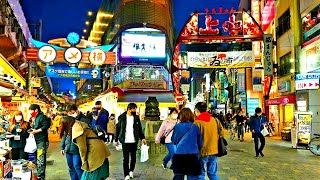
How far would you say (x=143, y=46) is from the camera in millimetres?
42625

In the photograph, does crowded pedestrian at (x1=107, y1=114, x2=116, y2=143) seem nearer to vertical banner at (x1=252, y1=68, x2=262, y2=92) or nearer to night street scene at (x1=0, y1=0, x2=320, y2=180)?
night street scene at (x1=0, y1=0, x2=320, y2=180)

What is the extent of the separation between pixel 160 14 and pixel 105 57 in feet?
88.0

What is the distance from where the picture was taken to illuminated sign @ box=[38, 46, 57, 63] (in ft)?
66.2

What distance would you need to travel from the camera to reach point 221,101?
67438mm

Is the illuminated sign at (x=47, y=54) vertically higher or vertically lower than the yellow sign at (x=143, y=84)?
higher

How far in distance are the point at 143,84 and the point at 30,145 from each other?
2807 centimetres

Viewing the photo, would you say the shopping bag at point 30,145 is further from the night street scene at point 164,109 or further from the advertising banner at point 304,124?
the advertising banner at point 304,124

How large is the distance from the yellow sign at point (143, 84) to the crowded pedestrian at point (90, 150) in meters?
29.5

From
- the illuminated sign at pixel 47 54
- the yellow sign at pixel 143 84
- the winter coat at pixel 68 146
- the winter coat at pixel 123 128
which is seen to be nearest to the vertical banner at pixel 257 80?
the yellow sign at pixel 143 84

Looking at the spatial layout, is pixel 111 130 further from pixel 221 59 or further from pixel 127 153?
pixel 127 153

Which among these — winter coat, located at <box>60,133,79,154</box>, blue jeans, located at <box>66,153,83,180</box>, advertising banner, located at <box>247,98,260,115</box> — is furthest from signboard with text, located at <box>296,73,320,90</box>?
advertising banner, located at <box>247,98,260,115</box>

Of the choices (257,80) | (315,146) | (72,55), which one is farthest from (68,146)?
(257,80)

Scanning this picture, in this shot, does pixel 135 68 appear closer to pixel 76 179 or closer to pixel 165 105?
pixel 165 105

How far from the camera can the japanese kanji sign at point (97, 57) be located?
815 inches
